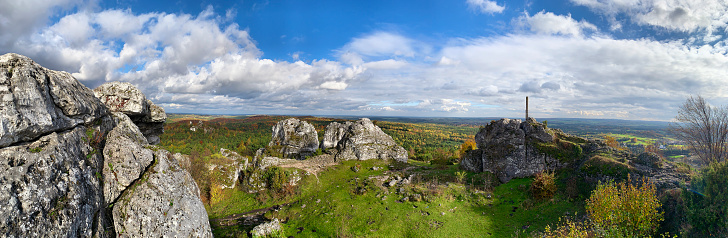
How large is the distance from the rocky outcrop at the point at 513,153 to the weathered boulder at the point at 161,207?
2678 centimetres

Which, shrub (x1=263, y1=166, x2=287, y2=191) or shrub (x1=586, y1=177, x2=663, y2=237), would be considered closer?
shrub (x1=586, y1=177, x2=663, y2=237)

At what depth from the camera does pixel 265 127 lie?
88.8 m

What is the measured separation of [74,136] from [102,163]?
135 cm

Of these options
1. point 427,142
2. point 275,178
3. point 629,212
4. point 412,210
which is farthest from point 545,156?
point 427,142

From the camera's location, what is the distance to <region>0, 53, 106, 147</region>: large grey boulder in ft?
18.3

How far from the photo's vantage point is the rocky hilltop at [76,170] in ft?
17.9

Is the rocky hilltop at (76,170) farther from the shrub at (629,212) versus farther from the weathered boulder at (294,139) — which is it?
the weathered boulder at (294,139)

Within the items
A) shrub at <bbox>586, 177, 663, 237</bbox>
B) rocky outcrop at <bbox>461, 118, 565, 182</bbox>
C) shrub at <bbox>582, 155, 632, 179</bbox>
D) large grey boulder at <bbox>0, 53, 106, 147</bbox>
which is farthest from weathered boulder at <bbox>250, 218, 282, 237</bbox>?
shrub at <bbox>582, 155, 632, 179</bbox>

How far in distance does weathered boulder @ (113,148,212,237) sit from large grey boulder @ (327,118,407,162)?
25.5m

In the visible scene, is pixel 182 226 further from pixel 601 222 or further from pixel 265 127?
pixel 265 127

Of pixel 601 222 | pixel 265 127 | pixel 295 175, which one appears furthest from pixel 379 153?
pixel 265 127

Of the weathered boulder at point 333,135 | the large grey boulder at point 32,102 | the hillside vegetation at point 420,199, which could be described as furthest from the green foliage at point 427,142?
the large grey boulder at point 32,102

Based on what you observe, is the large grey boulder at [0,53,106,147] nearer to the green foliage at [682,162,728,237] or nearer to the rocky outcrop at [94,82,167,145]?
the rocky outcrop at [94,82,167,145]

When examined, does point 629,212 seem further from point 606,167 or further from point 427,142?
point 427,142
